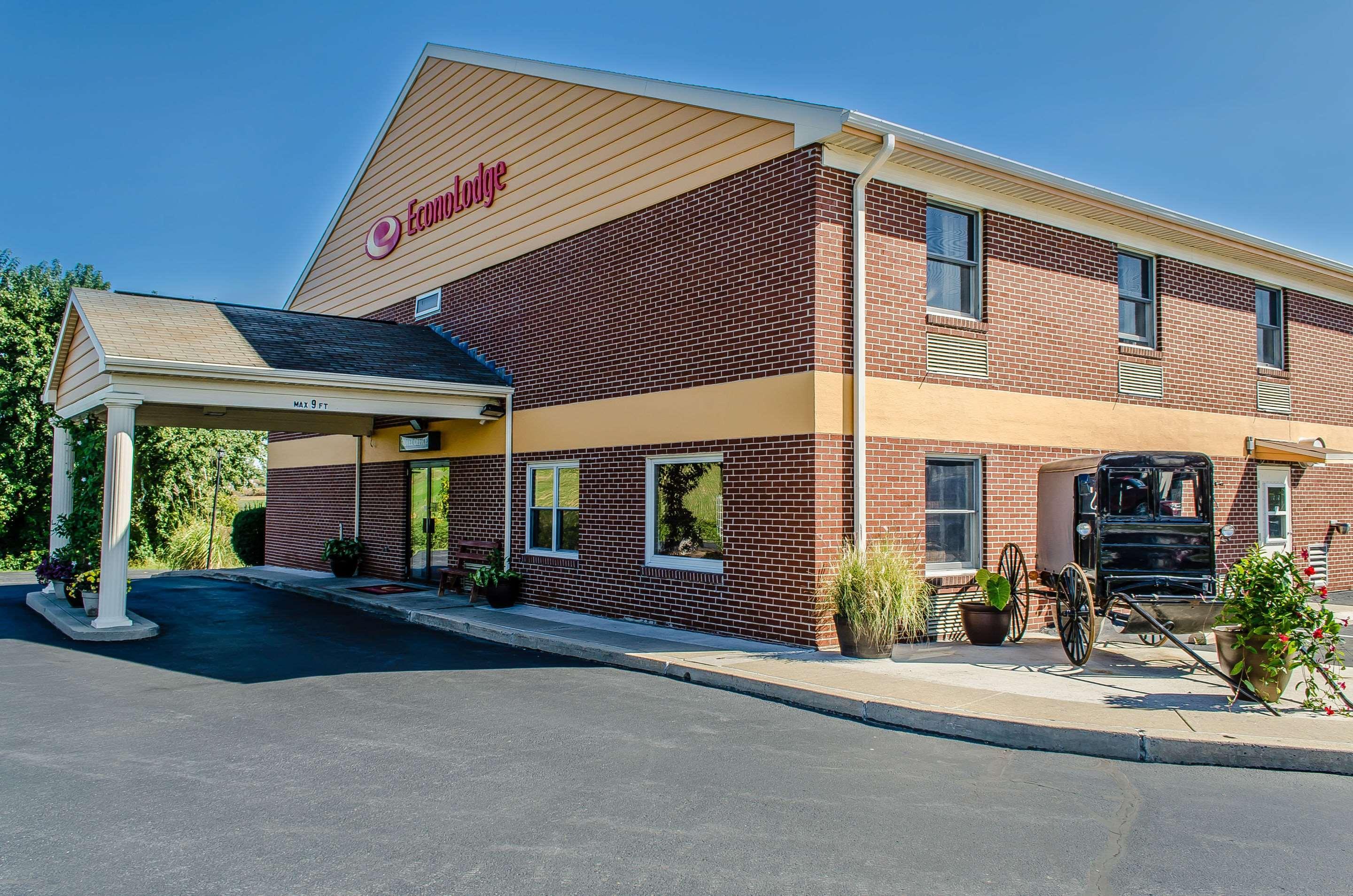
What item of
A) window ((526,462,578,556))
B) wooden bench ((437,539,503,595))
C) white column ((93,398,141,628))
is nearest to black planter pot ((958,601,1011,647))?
window ((526,462,578,556))

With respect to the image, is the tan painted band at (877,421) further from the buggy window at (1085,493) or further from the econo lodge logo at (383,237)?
the econo lodge logo at (383,237)

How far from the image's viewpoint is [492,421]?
50.9 ft

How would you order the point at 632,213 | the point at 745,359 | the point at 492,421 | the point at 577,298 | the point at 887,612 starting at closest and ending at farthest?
the point at 887,612
the point at 745,359
the point at 632,213
the point at 577,298
the point at 492,421

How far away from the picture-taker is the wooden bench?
15.3 m

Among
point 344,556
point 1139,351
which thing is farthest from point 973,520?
point 344,556

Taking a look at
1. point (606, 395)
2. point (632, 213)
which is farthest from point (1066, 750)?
point (632, 213)

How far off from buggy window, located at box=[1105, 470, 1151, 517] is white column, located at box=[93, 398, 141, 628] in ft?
38.6

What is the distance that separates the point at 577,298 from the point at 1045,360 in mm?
6606

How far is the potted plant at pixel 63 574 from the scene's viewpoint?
48.0ft

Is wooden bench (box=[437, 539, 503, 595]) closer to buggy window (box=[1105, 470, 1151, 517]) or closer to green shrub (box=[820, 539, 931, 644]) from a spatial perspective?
green shrub (box=[820, 539, 931, 644])

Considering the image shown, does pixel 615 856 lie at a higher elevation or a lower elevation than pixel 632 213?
lower

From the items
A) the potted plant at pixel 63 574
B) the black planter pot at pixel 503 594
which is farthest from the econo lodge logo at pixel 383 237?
the black planter pot at pixel 503 594

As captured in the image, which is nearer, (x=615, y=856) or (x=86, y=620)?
(x=615, y=856)

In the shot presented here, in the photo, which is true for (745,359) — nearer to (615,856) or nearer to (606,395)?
(606,395)
